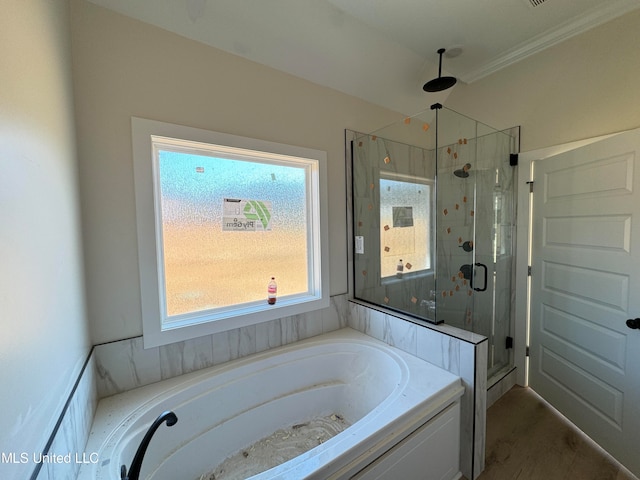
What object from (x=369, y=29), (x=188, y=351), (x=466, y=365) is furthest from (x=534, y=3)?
(x=188, y=351)

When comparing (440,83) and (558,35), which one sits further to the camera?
(440,83)

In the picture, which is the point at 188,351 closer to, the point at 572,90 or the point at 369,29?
the point at 369,29

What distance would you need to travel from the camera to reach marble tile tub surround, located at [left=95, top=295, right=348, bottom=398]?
4.87 ft

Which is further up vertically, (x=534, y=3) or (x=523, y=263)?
(x=534, y=3)

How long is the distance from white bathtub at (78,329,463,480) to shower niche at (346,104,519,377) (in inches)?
24.2

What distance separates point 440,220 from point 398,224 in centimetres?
42

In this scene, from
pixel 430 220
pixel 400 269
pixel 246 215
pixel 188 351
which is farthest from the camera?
pixel 400 269

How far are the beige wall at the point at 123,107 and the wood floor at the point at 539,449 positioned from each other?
243cm

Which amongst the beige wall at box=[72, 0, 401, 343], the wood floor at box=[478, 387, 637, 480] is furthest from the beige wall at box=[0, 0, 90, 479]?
the wood floor at box=[478, 387, 637, 480]

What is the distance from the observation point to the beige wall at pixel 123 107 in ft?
4.52

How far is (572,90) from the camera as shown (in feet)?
6.78

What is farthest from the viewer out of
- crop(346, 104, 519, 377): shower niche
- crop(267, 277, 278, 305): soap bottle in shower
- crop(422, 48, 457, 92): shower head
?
crop(346, 104, 519, 377): shower niche

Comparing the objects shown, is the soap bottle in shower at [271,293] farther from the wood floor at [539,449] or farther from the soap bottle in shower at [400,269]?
the wood floor at [539,449]

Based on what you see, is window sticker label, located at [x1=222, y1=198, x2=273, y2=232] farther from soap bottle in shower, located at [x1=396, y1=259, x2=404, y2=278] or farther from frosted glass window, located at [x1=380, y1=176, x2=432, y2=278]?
soap bottle in shower, located at [x1=396, y1=259, x2=404, y2=278]
